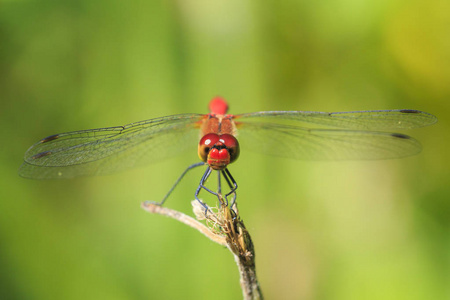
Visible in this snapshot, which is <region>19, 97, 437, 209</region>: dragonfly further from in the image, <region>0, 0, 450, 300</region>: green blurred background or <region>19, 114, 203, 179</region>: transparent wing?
<region>0, 0, 450, 300</region>: green blurred background

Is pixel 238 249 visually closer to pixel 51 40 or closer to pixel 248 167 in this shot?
pixel 248 167

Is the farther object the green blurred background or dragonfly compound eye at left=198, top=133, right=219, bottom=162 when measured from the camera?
the green blurred background

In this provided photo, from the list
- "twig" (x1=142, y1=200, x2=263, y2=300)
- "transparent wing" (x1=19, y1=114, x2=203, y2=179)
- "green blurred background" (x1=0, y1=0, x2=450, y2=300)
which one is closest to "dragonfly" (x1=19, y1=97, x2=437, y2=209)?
"transparent wing" (x1=19, y1=114, x2=203, y2=179)

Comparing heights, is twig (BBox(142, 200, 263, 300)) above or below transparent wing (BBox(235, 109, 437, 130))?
below

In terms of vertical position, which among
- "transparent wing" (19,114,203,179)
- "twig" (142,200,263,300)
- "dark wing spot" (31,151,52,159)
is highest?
"transparent wing" (19,114,203,179)

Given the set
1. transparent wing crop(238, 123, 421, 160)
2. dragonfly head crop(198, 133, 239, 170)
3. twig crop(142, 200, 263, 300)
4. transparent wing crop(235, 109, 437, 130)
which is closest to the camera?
twig crop(142, 200, 263, 300)

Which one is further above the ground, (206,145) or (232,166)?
(232,166)

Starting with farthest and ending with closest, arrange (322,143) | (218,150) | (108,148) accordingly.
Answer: (322,143) → (108,148) → (218,150)

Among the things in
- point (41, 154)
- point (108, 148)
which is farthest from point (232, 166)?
point (41, 154)

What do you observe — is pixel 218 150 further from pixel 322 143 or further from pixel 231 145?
pixel 322 143
